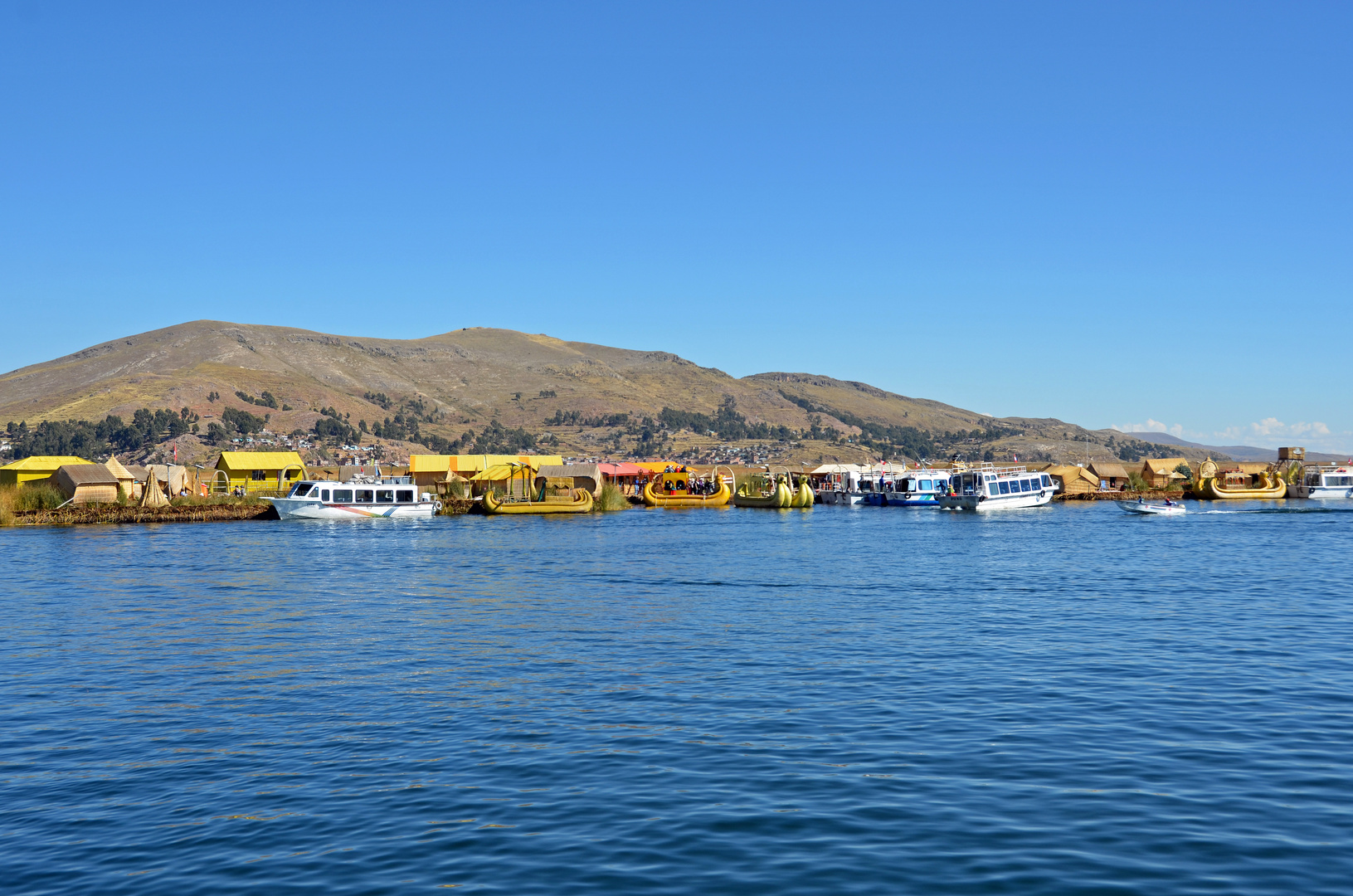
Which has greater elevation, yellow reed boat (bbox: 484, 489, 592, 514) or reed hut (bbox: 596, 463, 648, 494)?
reed hut (bbox: 596, 463, 648, 494)

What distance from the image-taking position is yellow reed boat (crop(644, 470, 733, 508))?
116 metres

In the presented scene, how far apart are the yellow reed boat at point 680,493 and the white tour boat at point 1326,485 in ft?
214

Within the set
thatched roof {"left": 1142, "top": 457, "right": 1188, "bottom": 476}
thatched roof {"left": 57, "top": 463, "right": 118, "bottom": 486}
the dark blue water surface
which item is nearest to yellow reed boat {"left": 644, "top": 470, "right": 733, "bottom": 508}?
thatched roof {"left": 57, "top": 463, "right": 118, "bottom": 486}

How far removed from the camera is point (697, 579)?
43.9 m

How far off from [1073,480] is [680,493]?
4758 centimetres

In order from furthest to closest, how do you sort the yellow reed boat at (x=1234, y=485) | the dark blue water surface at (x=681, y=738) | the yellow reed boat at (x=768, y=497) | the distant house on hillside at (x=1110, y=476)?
the distant house on hillside at (x=1110, y=476) < the yellow reed boat at (x=1234, y=485) < the yellow reed boat at (x=768, y=497) < the dark blue water surface at (x=681, y=738)

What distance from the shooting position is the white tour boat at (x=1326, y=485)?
118 meters

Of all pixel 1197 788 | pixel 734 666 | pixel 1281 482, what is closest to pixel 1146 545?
pixel 734 666

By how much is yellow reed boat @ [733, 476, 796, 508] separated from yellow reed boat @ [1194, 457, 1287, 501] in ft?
157

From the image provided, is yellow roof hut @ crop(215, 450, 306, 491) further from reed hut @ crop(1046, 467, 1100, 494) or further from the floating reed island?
reed hut @ crop(1046, 467, 1100, 494)

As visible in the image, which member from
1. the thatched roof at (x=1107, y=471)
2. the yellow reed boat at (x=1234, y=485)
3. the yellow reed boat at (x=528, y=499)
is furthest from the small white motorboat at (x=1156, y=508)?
the yellow reed boat at (x=528, y=499)

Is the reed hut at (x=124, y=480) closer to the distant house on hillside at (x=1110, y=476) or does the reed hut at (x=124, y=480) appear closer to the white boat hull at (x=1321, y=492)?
the distant house on hillside at (x=1110, y=476)

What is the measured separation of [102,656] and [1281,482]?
127553 mm

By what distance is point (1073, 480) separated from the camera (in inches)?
4985
